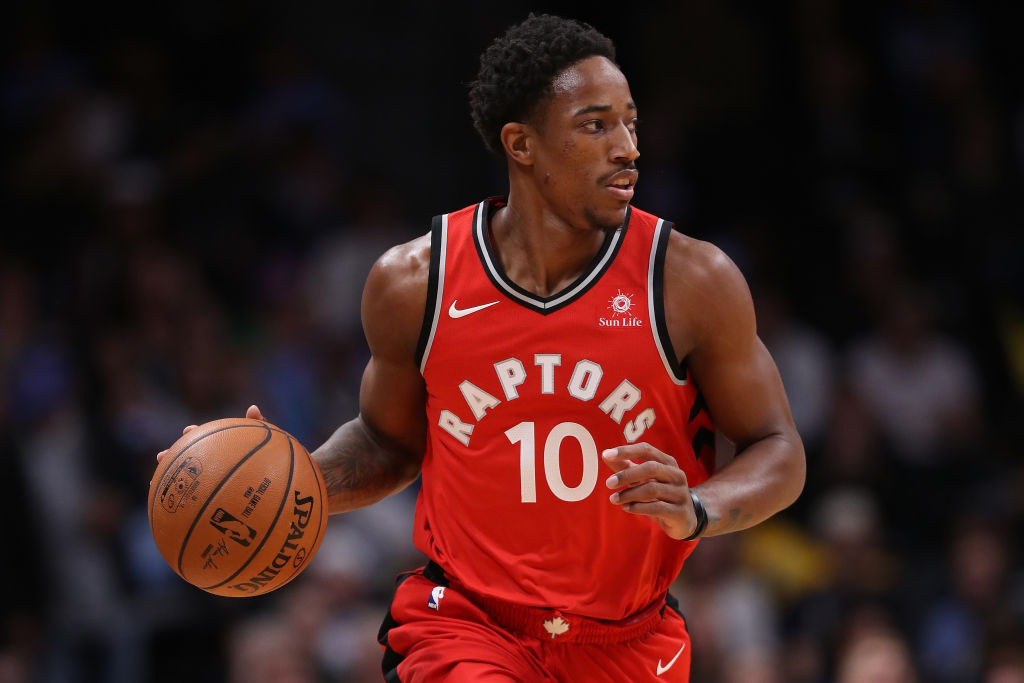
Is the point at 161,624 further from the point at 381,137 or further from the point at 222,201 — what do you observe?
the point at 381,137

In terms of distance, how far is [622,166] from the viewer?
3.97 metres

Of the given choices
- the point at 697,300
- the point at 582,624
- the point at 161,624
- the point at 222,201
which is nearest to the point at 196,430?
the point at 582,624

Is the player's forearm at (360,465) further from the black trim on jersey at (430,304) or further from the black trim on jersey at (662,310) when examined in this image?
the black trim on jersey at (662,310)

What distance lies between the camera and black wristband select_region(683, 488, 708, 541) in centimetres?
362

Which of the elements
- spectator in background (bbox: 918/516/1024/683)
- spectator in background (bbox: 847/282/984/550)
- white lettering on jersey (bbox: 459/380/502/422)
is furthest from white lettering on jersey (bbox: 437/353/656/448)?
spectator in background (bbox: 847/282/984/550)

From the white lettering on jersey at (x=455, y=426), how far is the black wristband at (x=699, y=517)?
72 cm

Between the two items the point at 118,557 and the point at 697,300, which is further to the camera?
the point at 118,557

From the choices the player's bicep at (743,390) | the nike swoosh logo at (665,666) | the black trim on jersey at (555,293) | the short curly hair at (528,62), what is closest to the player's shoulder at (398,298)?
the black trim on jersey at (555,293)

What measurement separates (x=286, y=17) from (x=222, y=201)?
1.75 metres

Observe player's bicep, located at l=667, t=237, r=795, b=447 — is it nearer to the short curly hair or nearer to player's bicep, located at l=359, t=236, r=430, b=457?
the short curly hair

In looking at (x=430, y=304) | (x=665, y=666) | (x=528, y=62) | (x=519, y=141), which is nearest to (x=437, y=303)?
(x=430, y=304)

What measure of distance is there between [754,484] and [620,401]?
0.45m

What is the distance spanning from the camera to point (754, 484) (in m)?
3.91

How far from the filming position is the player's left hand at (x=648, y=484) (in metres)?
3.44
